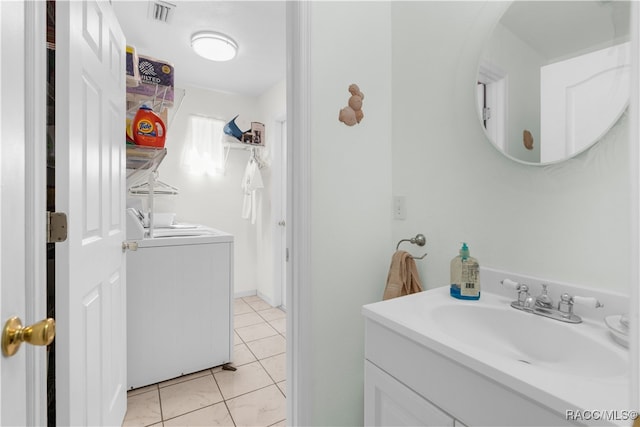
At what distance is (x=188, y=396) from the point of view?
1.82 m

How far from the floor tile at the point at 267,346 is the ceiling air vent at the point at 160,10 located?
2544 mm

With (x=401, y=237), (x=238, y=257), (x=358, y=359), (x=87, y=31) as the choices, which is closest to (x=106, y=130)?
(x=87, y=31)

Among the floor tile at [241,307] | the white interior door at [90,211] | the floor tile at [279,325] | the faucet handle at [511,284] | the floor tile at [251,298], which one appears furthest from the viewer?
the floor tile at [251,298]

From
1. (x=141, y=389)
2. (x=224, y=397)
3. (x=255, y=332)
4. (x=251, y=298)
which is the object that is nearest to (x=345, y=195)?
(x=224, y=397)

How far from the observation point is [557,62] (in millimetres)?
930

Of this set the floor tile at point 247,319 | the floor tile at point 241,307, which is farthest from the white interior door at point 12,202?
the floor tile at point 241,307

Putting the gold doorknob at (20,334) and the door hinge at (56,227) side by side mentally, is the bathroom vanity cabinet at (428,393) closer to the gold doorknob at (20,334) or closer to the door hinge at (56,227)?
the gold doorknob at (20,334)

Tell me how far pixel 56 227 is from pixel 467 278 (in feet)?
4.11

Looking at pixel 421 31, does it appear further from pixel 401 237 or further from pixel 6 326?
pixel 6 326

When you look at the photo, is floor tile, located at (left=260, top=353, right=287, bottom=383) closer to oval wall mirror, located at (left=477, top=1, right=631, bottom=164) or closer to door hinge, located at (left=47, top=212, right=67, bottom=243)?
door hinge, located at (left=47, top=212, right=67, bottom=243)

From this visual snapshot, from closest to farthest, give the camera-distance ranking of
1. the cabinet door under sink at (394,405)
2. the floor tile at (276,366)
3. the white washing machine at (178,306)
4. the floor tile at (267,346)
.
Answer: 1. the cabinet door under sink at (394,405)
2. the white washing machine at (178,306)
3. the floor tile at (276,366)
4. the floor tile at (267,346)

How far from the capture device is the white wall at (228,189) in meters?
3.35

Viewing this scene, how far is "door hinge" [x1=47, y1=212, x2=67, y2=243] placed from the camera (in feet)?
2.60

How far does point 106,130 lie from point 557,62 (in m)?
1.63
